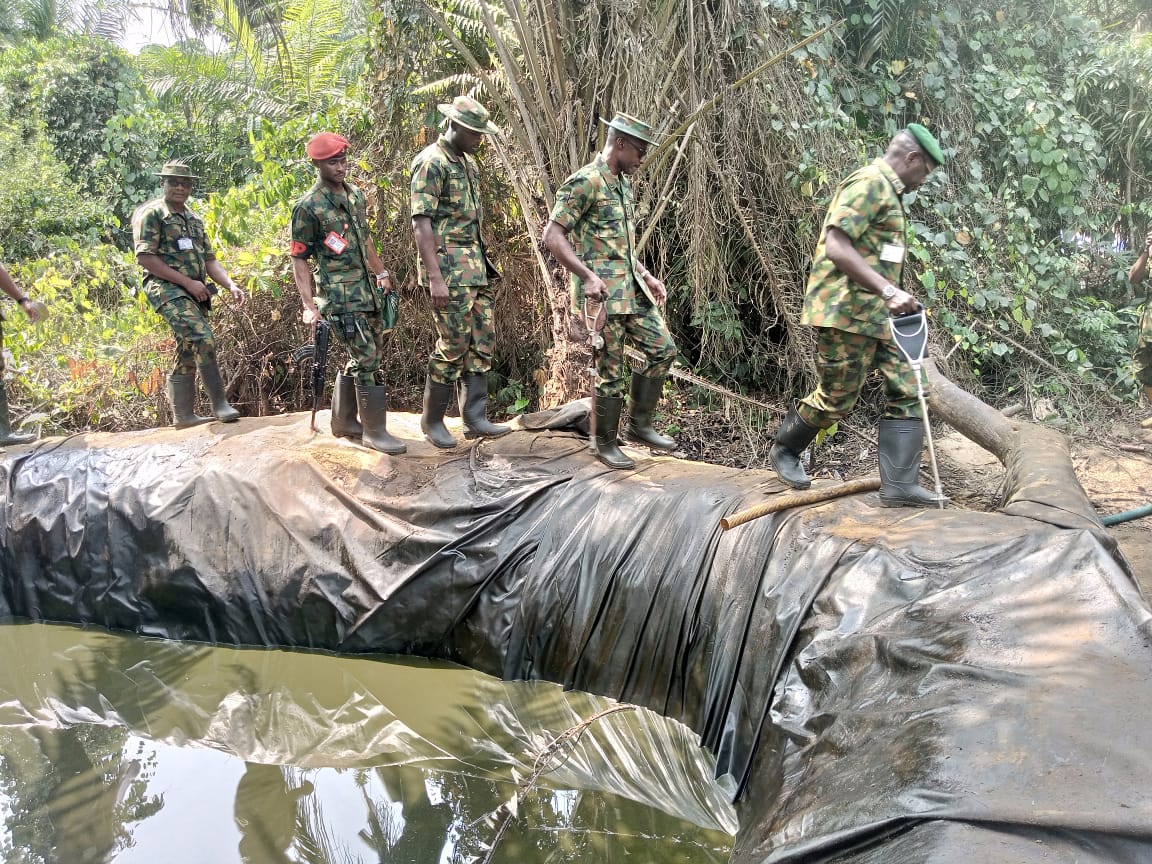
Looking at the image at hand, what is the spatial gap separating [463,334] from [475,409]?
478 mm

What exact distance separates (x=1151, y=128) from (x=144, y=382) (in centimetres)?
930

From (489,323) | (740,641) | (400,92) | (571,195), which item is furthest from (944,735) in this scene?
(400,92)

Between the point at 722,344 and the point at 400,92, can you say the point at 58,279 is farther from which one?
the point at 722,344

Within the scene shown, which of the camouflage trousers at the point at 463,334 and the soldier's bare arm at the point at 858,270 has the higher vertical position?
the soldier's bare arm at the point at 858,270

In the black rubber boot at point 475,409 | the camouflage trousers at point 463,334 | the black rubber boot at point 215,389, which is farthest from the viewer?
the black rubber boot at point 215,389

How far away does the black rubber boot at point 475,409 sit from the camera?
17.0 ft

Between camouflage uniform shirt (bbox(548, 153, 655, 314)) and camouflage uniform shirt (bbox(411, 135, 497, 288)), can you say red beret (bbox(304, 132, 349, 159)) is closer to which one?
camouflage uniform shirt (bbox(411, 135, 497, 288))

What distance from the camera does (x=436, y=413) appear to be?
5160mm

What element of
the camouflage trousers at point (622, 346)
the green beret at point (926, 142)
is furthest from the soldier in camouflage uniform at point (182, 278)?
the green beret at point (926, 142)

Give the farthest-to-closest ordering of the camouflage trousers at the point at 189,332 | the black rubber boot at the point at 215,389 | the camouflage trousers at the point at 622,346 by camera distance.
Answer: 1. the black rubber boot at the point at 215,389
2. the camouflage trousers at the point at 189,332
3. the camouflage trousers at the point at 622,346

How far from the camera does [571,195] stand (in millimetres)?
4402

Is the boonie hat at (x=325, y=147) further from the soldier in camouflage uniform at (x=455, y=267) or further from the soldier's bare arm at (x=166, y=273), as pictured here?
the soldier's bare arm at (x=166, y=273)

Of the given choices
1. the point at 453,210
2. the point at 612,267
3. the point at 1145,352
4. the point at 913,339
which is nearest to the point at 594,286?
the point at 612,267

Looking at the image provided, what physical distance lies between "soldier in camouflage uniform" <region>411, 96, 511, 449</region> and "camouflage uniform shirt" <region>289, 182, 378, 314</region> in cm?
47
